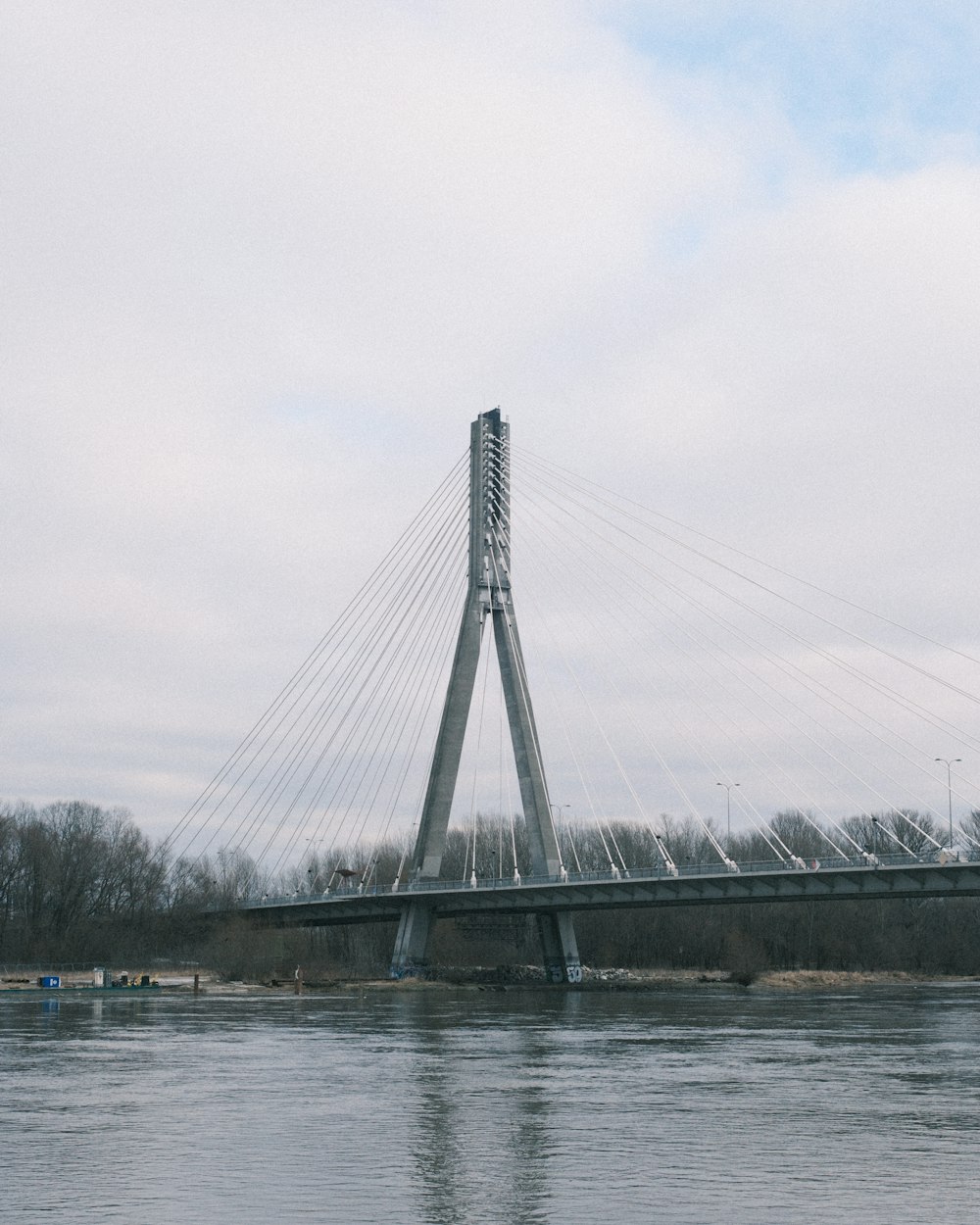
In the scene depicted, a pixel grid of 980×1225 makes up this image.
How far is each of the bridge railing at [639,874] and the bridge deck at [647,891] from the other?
71mm

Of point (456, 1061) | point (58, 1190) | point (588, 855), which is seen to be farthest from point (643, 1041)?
point (588, 855)

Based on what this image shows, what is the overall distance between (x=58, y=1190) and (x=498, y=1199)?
5.39 meters

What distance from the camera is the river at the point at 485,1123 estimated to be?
17.3 m

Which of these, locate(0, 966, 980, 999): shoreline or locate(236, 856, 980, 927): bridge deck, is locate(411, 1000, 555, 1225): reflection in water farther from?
locate(0, 966, 980, 999): shoreline

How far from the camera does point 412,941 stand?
83.8 meters

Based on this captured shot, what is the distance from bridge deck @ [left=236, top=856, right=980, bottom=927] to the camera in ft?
217

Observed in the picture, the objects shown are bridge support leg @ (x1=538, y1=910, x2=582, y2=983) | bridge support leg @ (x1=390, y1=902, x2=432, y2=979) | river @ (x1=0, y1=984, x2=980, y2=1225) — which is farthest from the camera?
bridge support leg @ (x1=538, y1=910, x2=582, y2=983)

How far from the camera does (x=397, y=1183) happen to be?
1847 centimetres

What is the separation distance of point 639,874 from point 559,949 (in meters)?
13.7

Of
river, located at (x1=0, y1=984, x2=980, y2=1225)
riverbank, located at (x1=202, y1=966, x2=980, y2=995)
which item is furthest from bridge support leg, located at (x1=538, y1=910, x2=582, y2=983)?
river, located at (x1=0, y1=984, x2=980, y2=1225)

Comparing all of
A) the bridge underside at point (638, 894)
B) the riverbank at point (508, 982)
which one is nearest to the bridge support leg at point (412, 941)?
the bridge underside at point (638, 894)

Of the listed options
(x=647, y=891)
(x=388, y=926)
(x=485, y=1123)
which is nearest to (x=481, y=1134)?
(x=485, y=1123)

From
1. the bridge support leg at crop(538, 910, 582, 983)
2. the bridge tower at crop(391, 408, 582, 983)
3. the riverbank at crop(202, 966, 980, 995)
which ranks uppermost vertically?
the bridge tower at crop(391, 408, 582, 983)

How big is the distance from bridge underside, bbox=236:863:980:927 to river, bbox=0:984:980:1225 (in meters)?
18.7
